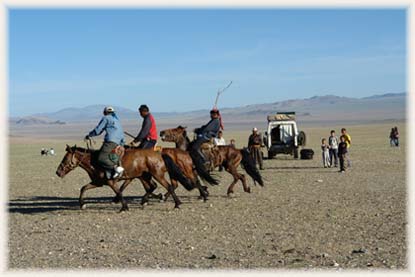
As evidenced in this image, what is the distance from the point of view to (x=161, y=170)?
14812mm

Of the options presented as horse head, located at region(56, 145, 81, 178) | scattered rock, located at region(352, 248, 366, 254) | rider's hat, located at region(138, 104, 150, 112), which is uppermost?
rider's hat, located at region(138, 104, 150, 112)

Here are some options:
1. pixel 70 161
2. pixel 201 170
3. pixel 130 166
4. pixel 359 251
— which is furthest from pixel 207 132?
pixel 359 251

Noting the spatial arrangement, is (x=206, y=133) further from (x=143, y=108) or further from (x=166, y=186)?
(x=166, y=186)

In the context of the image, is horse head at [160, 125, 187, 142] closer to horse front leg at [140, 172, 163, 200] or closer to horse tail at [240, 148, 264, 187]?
horse front leg at [140, 172, 163, 200]

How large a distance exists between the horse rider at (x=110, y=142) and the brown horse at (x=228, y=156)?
86.5 inches

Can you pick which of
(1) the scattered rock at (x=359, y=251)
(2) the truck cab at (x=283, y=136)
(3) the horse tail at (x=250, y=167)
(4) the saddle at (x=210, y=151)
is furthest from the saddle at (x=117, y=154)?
(2) the truck cab at (x=283, y=136)

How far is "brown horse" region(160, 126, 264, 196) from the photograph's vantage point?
54.5 ft

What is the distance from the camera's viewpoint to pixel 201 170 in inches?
621

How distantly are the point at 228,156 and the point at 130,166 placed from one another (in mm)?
3213

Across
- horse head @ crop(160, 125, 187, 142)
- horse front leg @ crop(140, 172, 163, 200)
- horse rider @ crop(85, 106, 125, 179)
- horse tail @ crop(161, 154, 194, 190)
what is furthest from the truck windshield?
horse rider @ crop(85, 106, 125, 179)

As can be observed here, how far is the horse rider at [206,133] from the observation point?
1600 cm

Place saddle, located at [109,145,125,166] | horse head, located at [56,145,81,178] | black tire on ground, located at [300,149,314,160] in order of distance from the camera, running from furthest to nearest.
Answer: black tire on ground, located at [300,149,314,160]
horse head, located at [56,145,81,178]
saddle, located at [109,145,125,166]

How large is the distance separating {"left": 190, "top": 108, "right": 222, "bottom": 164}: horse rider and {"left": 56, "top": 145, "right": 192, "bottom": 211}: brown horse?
1203mm

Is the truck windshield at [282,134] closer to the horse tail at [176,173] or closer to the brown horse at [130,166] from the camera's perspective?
the horse tail at [176,173]
